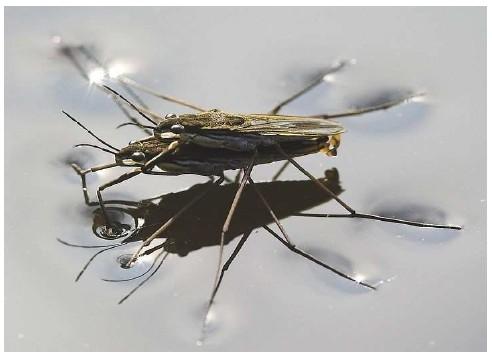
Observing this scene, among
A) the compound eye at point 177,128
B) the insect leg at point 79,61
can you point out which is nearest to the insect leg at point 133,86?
the insect leg at point 79,61

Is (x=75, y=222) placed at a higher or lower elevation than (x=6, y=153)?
lower

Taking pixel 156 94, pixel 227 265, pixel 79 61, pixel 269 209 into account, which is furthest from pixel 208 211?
pixel 79 61

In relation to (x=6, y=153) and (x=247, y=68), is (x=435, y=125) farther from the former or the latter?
(x=6, y=153)

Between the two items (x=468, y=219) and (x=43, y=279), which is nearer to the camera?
(x=43, y=279)

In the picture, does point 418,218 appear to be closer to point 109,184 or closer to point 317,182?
A: point 317,182

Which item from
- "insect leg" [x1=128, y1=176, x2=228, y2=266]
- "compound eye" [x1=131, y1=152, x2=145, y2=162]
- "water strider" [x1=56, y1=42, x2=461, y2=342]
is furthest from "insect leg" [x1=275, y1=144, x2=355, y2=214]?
"compound eye" [x1=131, y1=152, x2=145, y2=162]

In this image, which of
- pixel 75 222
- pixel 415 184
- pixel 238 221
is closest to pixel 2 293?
pixel 75 222
